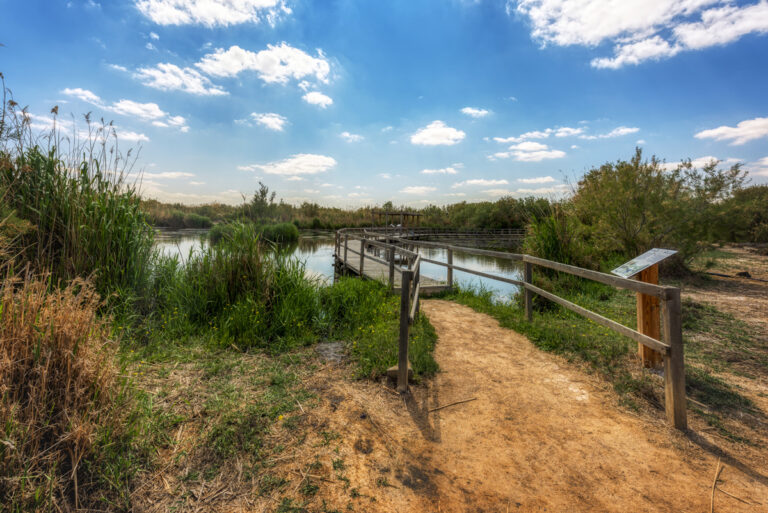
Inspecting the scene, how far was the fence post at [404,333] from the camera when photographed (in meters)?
3.21

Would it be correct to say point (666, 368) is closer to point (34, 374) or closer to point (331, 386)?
point (331, 386)

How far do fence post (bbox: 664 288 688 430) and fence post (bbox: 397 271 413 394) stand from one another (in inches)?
84.6

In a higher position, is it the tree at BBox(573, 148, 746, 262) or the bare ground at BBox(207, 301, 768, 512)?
the tree at BBox(573, 148, 746, 262)

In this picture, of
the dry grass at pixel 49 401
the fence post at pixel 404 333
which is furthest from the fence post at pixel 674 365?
the dry grass at pixel 49 401

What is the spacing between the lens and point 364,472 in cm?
229

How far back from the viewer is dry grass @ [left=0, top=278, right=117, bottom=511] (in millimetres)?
1794

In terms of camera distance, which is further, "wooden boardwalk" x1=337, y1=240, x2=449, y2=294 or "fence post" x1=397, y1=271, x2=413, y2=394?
"wooden boardwalk" x1=337, y1=240, x2=449, y2=294

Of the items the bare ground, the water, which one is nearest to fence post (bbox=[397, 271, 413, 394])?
the bare ground

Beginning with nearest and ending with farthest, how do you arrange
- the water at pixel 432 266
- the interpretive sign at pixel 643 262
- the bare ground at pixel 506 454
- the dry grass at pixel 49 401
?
the dry grass at pixel 49 401 < the bare ground at pixel 506 454 < the interpretive sign at pixel 643 262 < the water at pixel 432 266

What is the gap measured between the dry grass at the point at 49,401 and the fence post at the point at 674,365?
4.04m

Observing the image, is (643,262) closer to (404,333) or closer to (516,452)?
(516,452)

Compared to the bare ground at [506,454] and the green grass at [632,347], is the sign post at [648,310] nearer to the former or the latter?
the green grass at [632,347]

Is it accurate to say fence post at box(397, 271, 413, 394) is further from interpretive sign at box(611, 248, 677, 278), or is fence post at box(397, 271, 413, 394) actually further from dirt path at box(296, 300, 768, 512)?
interpretive sign at box(611, 248, 677, 278)

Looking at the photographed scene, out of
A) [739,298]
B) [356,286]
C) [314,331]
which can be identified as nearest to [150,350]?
[314,331]
